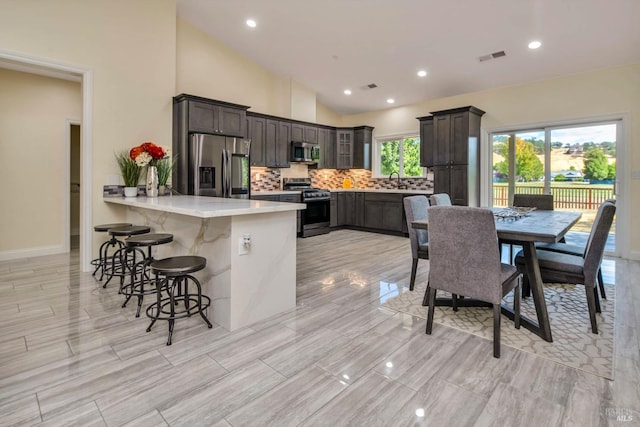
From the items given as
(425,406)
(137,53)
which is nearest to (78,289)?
(137,53)

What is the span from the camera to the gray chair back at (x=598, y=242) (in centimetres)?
232

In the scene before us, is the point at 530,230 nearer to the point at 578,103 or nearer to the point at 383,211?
the point at 578,103

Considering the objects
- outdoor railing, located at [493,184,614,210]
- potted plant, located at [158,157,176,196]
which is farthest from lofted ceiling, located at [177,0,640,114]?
potted plant, located at [158,157,176,196]

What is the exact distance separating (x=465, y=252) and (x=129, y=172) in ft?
12.9

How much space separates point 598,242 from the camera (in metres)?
2.32

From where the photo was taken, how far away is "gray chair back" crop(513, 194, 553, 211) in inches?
161

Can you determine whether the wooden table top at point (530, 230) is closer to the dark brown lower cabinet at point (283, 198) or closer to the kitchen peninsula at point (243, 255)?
the kitchen peninsula at point (243, 255)

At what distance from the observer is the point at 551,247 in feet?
10.1

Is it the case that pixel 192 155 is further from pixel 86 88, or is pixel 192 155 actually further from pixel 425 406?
pixel 425 406

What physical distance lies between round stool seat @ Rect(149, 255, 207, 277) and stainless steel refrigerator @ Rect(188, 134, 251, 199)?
107 inches

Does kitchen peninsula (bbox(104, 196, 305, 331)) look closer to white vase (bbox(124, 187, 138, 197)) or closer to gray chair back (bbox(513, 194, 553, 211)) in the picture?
white vase (bbox(124, 187, 138, 197))

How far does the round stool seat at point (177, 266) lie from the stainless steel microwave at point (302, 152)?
4.62m

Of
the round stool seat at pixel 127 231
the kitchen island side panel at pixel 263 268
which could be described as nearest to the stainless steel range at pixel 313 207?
the round stool seat at pixel 127 231

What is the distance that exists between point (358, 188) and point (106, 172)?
5.18 m
